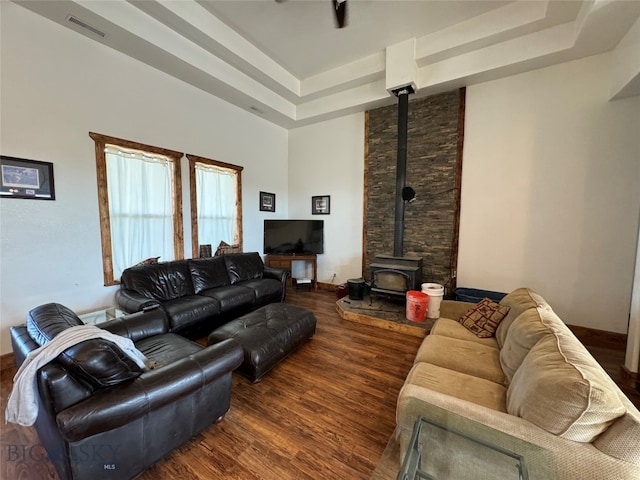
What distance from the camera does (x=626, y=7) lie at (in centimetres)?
224

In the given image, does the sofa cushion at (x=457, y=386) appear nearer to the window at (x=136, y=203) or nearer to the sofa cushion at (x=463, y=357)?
the sofa cushion at (x=463, y=357)

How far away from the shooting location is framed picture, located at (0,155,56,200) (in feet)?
7.73

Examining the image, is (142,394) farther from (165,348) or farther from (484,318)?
(484,318)

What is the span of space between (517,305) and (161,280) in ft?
12.1

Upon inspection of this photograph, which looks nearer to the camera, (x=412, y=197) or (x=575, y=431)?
(x=575, y=431)

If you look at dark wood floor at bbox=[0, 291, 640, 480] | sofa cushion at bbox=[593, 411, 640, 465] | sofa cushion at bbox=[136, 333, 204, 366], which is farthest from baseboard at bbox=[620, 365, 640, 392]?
sofa cushion at bbox=[136, 333, 204, 366]

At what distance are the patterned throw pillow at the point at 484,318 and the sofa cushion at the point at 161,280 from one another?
10.5 feet

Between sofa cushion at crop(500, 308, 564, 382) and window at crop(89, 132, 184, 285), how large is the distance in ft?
13.3

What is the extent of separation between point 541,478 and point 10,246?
412 centimetres

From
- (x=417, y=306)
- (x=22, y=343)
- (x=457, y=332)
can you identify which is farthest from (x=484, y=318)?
(x=22, y=343)

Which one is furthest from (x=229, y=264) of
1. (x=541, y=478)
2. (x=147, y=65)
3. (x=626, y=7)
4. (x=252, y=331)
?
(x=626, y=7)

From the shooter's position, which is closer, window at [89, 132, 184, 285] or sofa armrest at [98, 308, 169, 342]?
sofa armrest at [98, 308, 169, 342]

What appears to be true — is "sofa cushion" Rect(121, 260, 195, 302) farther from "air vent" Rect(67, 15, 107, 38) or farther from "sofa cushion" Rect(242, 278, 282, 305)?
"air vent" Rect(67, 15, 107, 38)

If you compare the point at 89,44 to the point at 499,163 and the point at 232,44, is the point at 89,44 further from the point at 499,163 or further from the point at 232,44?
the point at 499,163
